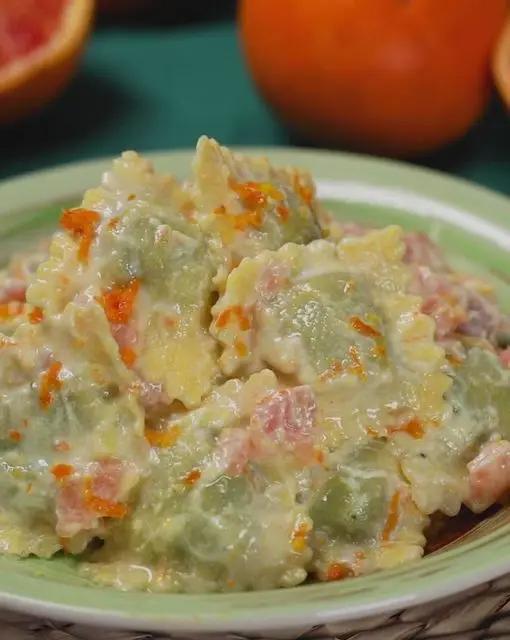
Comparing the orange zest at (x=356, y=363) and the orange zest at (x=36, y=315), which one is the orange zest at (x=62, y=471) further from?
the orange zest at (x=356, y=363)

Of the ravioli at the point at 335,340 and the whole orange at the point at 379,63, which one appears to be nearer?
the ravioli at the point at 335,340

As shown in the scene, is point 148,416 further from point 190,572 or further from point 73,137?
point 73,137

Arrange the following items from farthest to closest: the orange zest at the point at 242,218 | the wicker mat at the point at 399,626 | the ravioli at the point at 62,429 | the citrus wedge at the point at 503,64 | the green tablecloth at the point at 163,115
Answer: the green tablecloth at the point at 163,115 → the citrus wedge at the point at 503,64 → the orange zest at the point at 242,218 → the ravioli at the point at 62,429 → the wicker mat at the point at 399,626

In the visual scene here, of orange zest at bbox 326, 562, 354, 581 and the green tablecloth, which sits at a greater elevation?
orange zest at bbox 326, 562, 354, 581


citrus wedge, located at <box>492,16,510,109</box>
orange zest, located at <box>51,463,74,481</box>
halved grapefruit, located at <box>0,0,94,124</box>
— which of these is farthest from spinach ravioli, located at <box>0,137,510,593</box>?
halved grapefruit, located at <box>0,0,94,124</box>

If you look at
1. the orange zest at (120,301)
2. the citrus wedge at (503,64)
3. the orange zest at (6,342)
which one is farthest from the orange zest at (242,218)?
the citrus wedge at (503,64)

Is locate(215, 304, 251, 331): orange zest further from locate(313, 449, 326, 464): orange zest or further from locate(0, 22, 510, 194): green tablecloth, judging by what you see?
locate(0, 22, 510, 194): green tablecloth

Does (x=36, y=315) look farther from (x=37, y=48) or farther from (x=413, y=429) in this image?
(x=37, y=48)
